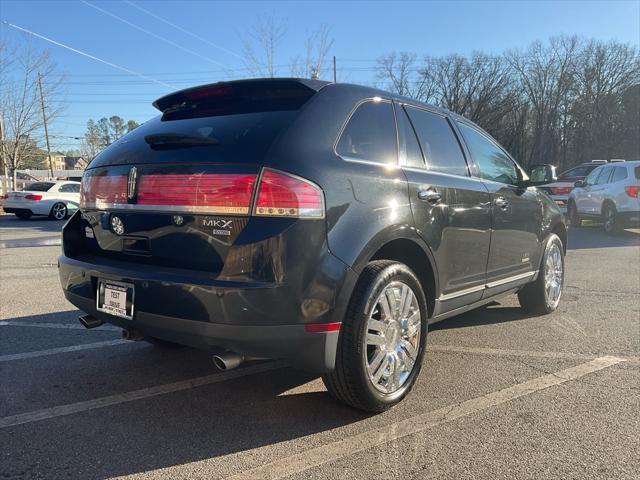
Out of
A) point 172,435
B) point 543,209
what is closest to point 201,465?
point 172,435

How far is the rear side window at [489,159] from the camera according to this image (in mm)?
4066

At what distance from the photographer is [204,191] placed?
96.7 inches

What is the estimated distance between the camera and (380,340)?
9.12 ft

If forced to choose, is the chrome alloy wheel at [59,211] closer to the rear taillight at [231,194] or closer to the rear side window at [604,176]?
the rear side window at [604,176]

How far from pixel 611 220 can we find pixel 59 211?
1764 cm

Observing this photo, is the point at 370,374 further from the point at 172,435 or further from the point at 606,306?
the point at 606,306

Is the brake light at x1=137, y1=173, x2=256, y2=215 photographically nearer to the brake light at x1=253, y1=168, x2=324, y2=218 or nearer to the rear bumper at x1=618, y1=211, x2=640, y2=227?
the brake light at x1=253, y1=168, x2=324, y2=218

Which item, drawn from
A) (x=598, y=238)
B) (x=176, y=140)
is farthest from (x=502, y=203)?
(x=598, y=238)

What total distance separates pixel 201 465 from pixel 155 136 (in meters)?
1.69

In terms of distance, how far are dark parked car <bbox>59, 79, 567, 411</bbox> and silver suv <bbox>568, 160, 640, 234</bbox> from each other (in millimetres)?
10262

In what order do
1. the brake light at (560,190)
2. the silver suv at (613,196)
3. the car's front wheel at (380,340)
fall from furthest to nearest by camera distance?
1. the brake light at (560,190)
2. the silver suv at (613,196)
3. the car's front wheel at (380,340)

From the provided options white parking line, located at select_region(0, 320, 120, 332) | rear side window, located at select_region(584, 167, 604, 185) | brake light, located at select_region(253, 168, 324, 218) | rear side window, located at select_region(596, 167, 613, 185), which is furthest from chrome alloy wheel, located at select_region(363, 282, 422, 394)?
rear side window, located at select_region(584, 167, 604, 185)

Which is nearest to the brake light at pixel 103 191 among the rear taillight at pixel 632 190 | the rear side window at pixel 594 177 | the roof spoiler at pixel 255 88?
the roof spoiler at pixel 255 88

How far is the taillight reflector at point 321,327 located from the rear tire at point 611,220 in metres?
11.9
